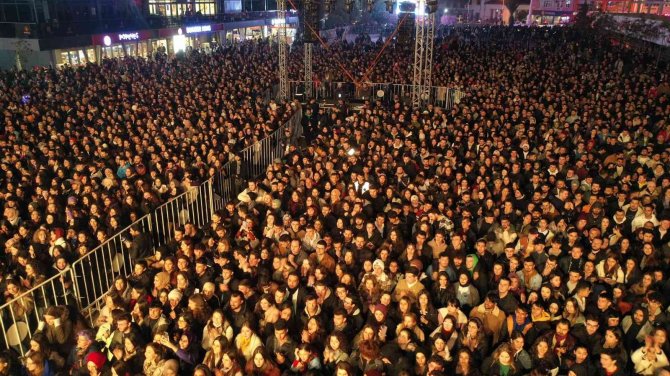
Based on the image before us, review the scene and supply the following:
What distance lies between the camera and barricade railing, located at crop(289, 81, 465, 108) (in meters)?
18.7

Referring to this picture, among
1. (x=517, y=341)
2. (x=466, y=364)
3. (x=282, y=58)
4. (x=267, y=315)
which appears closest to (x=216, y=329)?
(x=267, y=315)

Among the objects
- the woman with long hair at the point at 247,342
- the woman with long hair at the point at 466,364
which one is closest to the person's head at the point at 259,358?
the woman with long hair at the point at 247,342

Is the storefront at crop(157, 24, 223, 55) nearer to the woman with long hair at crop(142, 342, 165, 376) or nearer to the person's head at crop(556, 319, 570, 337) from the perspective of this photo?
the woman with long hair at crop(142, 342, 165, 376)

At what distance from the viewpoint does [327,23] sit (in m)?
55.0

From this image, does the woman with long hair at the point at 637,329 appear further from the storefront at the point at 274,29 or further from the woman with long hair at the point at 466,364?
the storefront at the point at 274,29

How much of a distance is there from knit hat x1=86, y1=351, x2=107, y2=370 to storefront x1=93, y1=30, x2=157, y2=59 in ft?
77.9

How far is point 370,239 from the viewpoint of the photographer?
7.68 meters

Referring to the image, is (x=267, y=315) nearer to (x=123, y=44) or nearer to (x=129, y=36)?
(x=129, y=36)

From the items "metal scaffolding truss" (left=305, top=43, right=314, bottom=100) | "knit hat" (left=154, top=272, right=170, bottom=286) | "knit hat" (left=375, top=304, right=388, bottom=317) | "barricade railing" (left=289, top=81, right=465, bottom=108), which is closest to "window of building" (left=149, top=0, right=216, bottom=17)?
"barricade railing" (left=289, top=81, right=465, bottom=108)

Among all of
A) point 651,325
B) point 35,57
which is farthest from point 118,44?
point 651,325

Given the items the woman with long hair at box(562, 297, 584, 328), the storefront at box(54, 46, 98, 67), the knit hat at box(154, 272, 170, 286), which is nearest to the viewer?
the woman with long hair at box(562, 297, 584, 328)

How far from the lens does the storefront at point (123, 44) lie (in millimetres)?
27547

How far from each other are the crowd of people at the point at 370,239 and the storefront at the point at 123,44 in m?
13.3

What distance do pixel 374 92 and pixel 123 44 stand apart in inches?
679
